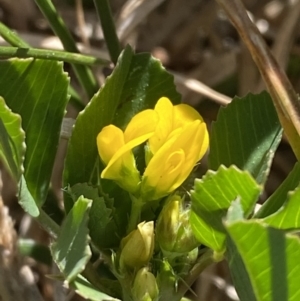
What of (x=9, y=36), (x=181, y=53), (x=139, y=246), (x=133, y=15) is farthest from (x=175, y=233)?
(x=181, y=53)

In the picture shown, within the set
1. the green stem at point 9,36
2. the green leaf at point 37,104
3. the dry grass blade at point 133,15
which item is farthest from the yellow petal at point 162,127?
the dry grass blade at point 133,15

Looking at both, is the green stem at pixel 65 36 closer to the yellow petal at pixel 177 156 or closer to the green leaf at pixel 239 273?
the yellow petal at pixel 177 156

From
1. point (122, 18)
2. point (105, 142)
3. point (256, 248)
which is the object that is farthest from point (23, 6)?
point (256, 248)

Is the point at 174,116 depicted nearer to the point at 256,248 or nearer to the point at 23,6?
the point at 256,248

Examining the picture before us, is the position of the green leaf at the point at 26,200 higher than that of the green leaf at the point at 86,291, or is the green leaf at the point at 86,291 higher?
the green leaf at the point at 26,200

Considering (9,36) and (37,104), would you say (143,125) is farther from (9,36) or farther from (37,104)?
(9,36)

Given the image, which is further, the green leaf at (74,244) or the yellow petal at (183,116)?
the yellow petal at (183,116)

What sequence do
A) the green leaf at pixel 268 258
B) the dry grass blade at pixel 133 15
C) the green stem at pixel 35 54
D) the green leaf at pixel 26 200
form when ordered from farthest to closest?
the dry grass blade at pixel 133 15, the green stem at pixel 35 54, the green leaf at pixel 26 200, the green leaf at pixel 268 258
